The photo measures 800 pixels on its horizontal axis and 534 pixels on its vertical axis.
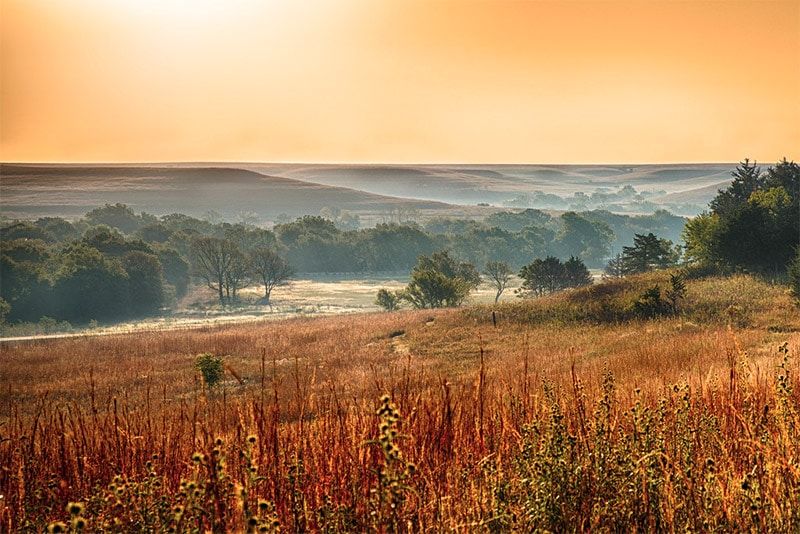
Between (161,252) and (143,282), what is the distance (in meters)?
16.4

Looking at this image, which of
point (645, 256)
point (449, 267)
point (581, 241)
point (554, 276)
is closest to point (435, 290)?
point (554, 276)

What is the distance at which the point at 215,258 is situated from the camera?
112 m

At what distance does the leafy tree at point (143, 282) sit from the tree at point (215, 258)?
28.0ft

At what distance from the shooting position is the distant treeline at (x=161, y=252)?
314 feet

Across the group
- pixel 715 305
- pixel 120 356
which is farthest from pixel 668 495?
pixel 120 356

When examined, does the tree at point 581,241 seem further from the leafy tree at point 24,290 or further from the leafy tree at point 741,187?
the leafy tree at point 24,290

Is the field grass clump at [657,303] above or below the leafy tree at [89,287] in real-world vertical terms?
above

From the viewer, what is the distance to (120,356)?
50.9 metres

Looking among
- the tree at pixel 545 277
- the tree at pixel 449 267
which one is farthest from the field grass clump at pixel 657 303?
the tree at pixel 449 267

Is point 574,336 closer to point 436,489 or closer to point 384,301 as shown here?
point 436,489

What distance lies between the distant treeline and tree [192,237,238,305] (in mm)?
545

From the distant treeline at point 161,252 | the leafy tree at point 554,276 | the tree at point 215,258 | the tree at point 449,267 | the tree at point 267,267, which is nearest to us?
the leafy tree at point 554,276

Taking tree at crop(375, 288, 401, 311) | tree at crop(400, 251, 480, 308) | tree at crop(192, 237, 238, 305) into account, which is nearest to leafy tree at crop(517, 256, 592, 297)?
tree at crop(400, 251, 480, 308)

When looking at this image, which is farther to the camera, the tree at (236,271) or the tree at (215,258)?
the tree at (215,258)
